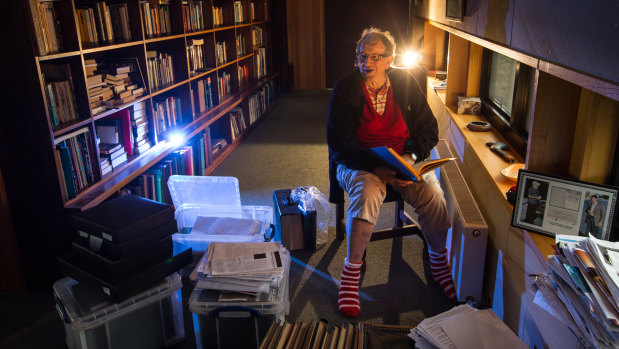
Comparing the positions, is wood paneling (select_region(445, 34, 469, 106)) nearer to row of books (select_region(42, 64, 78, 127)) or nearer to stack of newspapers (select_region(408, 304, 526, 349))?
stack of newspapers (select_region(408, 304, 526, 349))

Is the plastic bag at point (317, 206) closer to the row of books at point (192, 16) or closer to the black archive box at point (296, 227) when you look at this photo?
the black archive box at point (296, 227)

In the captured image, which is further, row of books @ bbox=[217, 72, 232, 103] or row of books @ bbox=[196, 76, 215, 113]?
row of books @ bbox=[217, 72, 232, 103]

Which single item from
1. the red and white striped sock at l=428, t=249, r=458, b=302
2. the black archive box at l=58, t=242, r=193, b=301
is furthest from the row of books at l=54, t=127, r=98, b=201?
the red and white striped sock at l=428, t=249, r=458, b=302

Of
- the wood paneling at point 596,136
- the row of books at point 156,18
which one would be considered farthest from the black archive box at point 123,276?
the row of books at point 156,18

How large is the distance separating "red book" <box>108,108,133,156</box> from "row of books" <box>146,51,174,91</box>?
0.34 metres

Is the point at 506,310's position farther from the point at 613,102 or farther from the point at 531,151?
the point at 613,102

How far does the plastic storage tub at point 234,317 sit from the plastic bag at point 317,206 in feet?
2.91

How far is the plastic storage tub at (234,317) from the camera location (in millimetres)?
1710

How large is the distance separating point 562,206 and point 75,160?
7.01ft

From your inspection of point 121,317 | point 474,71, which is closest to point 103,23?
point 121,317

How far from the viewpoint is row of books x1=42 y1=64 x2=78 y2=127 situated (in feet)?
7.22

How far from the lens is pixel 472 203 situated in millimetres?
2150

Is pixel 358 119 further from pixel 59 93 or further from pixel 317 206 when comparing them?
pixel 59 93

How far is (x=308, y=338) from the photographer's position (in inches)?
55.9
